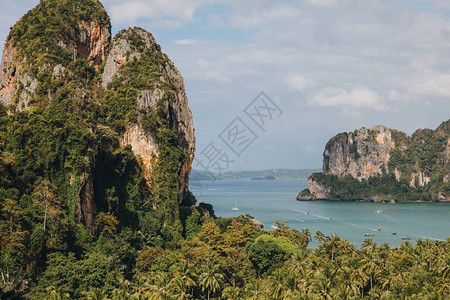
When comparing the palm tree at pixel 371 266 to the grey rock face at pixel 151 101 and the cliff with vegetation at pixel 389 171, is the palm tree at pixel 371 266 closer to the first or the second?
the grey rock face at pixel 151 101

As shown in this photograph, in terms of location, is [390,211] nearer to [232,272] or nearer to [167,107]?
[167,107]

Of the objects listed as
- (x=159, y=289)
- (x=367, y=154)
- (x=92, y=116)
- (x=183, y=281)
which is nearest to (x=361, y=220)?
(x=92, y=116)

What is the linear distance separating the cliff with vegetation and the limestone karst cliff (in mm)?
117918

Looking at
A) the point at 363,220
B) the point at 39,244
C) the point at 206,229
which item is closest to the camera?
the point at 39,244

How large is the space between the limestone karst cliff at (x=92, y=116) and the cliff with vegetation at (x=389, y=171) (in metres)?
118

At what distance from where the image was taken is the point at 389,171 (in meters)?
193

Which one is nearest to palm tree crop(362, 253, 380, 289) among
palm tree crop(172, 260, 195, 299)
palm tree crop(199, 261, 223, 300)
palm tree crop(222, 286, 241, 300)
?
palm tree crop(222, 286, 241, 300)

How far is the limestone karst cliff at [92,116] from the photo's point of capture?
50.7m

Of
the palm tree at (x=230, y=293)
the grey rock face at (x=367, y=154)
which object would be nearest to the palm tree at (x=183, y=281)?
the palm tree at (x=230, y=293)

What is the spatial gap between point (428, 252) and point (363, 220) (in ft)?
233

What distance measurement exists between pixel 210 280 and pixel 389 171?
167 m

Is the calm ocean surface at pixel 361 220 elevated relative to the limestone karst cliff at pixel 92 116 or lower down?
lower down

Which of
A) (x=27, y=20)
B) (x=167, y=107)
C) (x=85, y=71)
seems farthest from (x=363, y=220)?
(x=27, y=20)

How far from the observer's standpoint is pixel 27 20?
2933 inches
